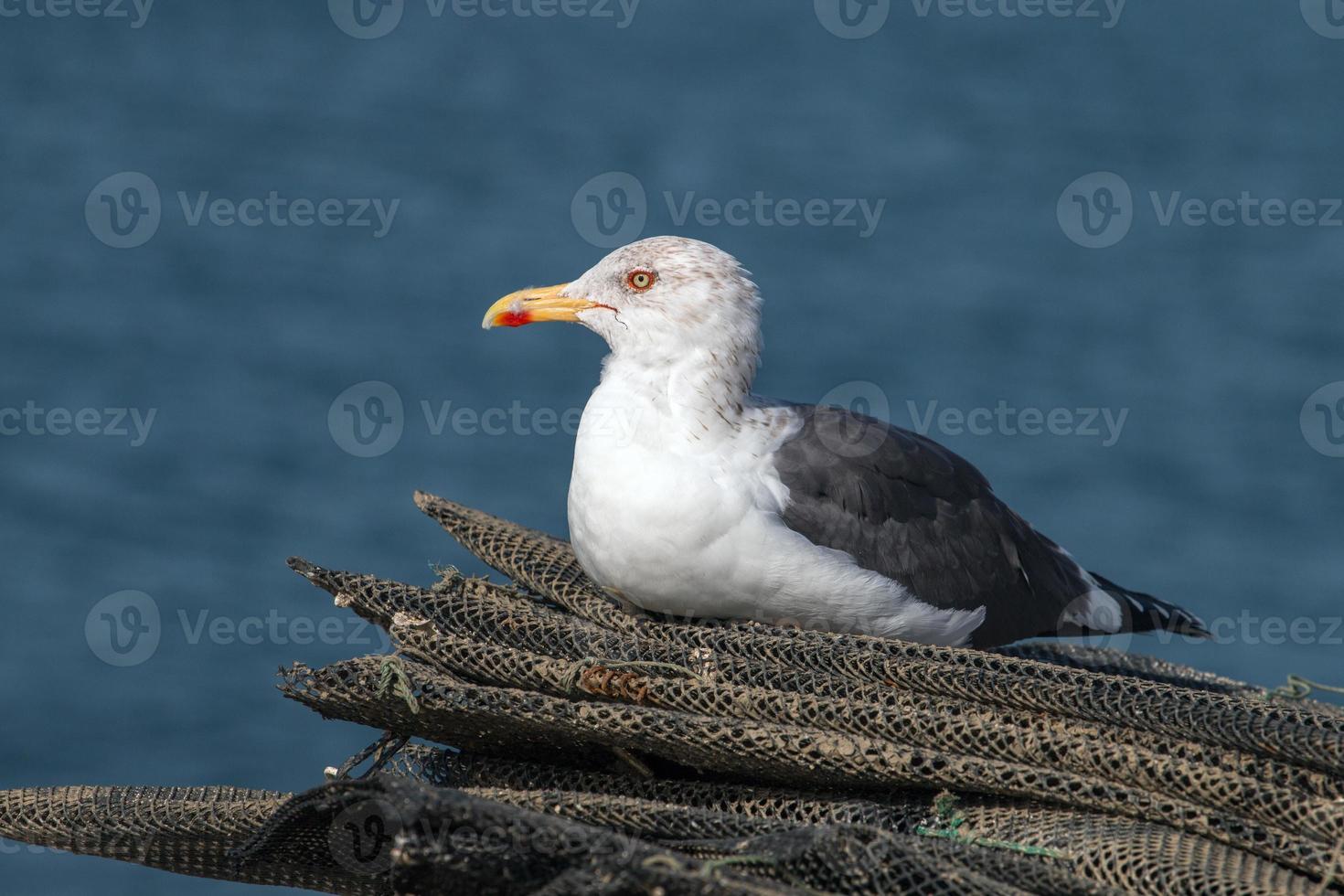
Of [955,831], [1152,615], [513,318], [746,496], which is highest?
A: [513,318]

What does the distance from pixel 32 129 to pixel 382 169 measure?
3.69 meters

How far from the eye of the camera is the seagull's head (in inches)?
237

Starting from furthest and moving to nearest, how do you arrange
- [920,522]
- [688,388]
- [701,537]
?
[920,522], [688,388], [701,537]

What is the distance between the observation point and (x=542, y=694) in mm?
4453

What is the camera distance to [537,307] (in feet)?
20.5

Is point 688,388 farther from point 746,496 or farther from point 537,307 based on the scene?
point 537,307

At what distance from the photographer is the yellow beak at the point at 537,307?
20.3 ft

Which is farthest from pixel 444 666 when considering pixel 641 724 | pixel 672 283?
pixel 672 283

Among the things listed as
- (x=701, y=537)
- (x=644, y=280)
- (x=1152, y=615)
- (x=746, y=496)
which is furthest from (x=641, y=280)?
(x=1152, y=615)

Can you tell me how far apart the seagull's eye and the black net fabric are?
1397 mm

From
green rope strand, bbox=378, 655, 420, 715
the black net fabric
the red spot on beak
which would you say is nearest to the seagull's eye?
the red spot on beak

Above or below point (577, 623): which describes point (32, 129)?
above

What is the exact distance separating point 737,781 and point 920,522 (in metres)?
1.95

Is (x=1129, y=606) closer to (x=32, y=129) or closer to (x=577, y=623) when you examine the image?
(x=577, y=623)
